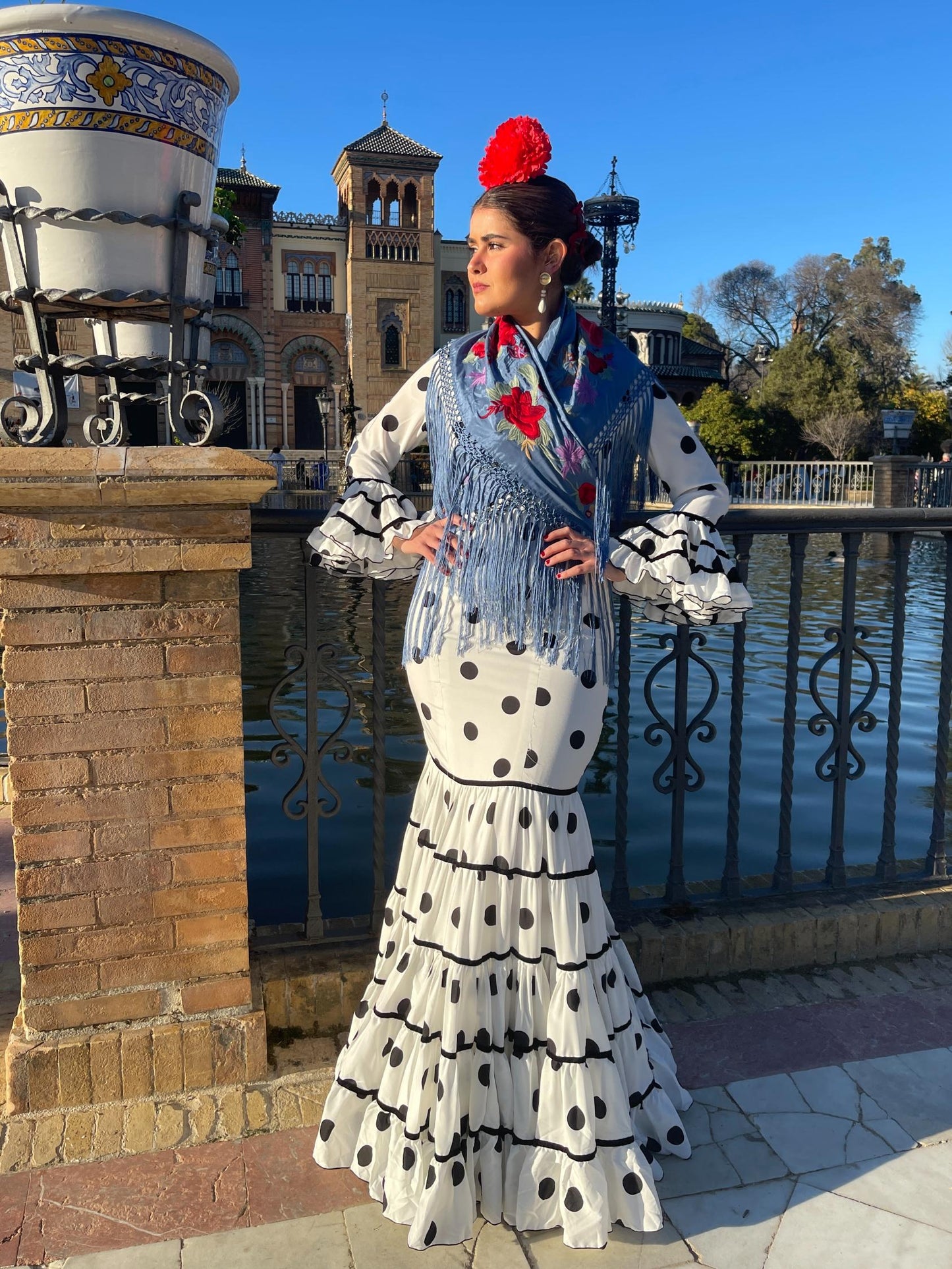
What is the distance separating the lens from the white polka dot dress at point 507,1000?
179 centimetres

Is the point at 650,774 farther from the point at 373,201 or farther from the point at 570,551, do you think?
the point at 373,201

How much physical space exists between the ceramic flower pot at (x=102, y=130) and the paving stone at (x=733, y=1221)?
2.19 m

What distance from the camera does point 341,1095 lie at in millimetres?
1970

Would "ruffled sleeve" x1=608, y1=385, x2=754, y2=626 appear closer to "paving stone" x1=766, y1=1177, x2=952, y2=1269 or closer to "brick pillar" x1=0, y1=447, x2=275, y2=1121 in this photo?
"brick pillar" x1=0, y1=447, x2=275, y2=1121

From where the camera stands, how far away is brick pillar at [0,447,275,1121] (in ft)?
6.44

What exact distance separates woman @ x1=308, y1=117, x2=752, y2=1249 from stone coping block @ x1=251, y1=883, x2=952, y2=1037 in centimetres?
46

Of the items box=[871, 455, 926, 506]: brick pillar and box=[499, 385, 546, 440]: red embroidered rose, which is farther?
box=[871, 455, 926, 506]: brick pillar

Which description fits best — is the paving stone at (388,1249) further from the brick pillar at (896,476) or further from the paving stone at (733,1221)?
the brick pillar at (896,476)

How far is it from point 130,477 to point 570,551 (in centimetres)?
92

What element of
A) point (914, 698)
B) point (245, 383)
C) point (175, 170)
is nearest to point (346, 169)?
point (245, 383)

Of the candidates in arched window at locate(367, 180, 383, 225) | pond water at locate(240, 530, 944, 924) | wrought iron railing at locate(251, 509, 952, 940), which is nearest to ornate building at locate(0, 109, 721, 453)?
arched window at locate(367, 180, 383, 225)

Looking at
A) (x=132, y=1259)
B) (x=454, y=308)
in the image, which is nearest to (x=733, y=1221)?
(x=132, y=1259)

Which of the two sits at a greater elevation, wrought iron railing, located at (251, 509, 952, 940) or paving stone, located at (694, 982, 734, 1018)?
wrought iron railing, located at (251, 509, 952, 940)

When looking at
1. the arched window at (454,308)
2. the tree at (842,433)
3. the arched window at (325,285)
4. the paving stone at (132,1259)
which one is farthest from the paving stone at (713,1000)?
the arched window at (325,285)
